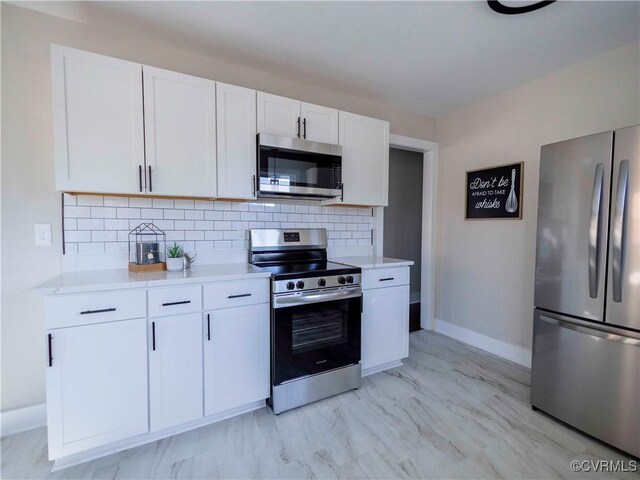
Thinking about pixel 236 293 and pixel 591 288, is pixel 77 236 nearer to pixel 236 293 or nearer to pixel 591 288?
pixel 236 293

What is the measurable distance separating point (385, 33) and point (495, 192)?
6.08 feet

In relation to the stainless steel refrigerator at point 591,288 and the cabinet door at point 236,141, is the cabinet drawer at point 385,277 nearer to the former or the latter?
the stainless steel refrigerator at point 591,288

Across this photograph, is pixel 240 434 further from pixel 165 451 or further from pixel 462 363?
pixel 462 363

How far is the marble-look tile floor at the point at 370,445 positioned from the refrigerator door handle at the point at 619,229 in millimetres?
988

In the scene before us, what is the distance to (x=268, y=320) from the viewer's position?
2.08 m

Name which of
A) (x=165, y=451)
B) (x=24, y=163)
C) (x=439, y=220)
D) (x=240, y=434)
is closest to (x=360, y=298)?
(x=240, y=434)

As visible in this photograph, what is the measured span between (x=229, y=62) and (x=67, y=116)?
48.5 inches

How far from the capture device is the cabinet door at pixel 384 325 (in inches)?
100

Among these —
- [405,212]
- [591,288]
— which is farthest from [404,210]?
[591,288]

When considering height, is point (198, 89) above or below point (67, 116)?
above

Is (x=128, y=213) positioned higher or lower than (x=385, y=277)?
higher

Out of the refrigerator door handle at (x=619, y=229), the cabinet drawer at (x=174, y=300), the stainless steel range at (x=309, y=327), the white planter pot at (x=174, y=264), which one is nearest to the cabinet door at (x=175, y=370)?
the cabinet drawer at (x=174, y=300)

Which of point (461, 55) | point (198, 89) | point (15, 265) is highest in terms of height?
point (461, 55)

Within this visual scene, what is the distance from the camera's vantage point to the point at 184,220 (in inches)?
90.4
